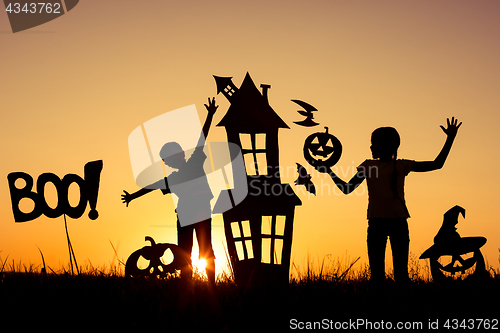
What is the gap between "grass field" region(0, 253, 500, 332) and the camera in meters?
3.92

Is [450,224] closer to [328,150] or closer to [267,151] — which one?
[328,150]

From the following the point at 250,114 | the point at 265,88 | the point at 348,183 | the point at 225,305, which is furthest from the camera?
the point at 265,88

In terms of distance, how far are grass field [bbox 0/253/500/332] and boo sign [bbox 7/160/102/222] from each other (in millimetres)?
1275

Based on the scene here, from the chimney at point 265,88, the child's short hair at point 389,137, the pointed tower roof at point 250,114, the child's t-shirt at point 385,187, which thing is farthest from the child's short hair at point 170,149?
the child's short hair at point 389,137

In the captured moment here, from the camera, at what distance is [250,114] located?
7.11m

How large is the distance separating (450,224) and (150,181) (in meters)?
4.28

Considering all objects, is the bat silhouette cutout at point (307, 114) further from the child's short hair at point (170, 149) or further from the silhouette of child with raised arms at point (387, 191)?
the child's short hair at point (170, 149)

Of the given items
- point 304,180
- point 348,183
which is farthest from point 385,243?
point 304,180

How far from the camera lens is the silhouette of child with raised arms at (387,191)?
5.32 meters

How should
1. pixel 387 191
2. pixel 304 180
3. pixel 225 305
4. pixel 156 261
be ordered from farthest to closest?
pixel 156 261 < pixel 304 180 < pixel 387 191 < pixel 225 305

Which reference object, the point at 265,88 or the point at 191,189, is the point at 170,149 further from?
the point at 265,88

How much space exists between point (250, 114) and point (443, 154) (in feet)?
9.88

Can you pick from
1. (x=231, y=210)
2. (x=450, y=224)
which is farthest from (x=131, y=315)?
(x=450, y=224)

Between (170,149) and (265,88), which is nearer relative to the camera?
(170,149)
